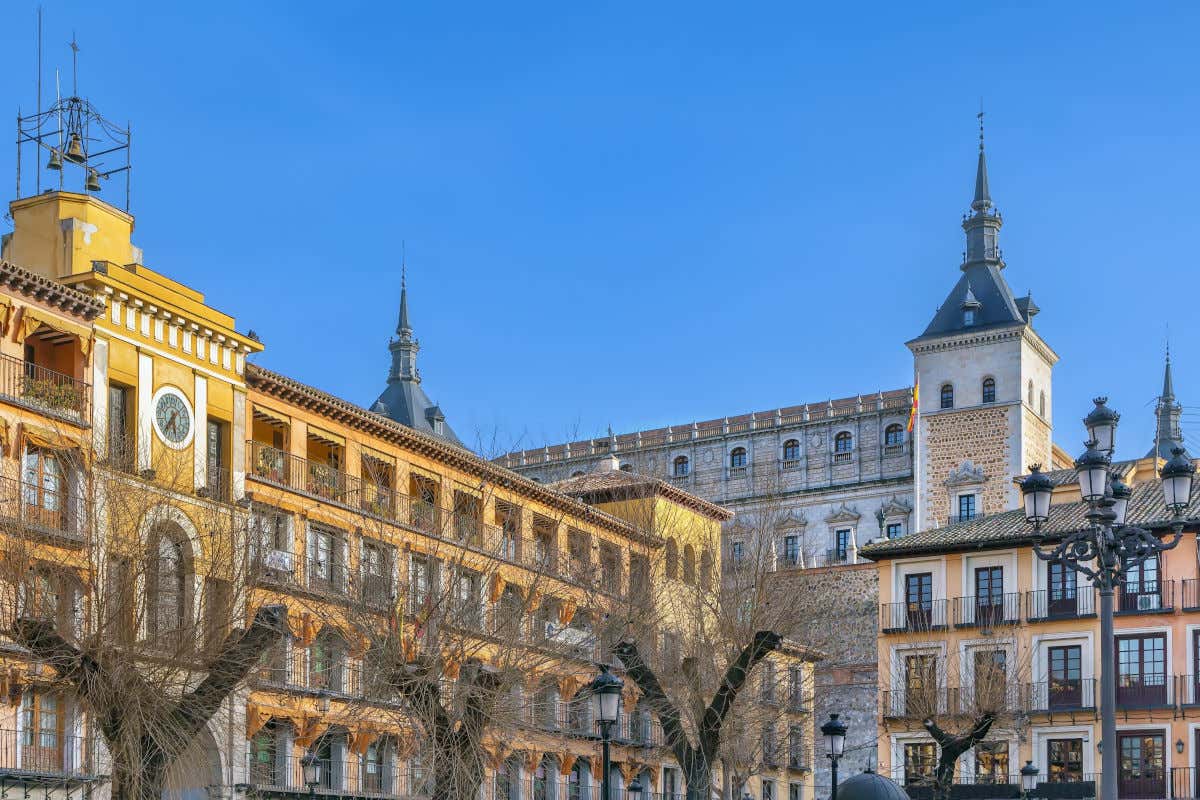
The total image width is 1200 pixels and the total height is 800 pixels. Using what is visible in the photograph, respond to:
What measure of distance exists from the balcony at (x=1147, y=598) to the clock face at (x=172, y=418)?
2804 centimetres

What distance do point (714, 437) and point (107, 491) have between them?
Result: 2895 inches

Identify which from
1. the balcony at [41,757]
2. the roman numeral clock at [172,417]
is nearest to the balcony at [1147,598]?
the roman numeral clock at [172,417]

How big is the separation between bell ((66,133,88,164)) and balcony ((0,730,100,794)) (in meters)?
14.5

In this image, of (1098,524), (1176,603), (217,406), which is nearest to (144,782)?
(1098,524)

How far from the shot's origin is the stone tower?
92312mm

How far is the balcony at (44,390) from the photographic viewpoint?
134 feet

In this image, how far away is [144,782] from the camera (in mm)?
26359

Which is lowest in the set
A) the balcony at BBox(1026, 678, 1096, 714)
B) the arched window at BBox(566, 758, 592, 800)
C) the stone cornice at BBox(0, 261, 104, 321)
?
the arched window at BBox(566, 758, 592, 800)

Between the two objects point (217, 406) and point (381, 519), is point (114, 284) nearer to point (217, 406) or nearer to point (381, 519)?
point (217, 406)

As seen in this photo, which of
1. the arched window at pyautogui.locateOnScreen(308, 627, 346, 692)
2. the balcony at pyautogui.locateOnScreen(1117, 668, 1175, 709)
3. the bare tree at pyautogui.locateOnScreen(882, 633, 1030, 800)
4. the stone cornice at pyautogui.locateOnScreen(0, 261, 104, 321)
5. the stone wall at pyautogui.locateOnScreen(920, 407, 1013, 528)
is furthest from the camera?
the stone wall at pyautogui.locateOnScreen(920, 407, 1013, 528)

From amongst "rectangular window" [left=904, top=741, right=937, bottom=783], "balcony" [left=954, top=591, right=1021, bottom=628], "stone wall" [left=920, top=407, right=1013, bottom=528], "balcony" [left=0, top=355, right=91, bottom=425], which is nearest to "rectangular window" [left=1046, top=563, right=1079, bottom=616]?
"balcony" [left=954, top=591, right=1021, bottom=628]

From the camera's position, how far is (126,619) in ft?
93.5

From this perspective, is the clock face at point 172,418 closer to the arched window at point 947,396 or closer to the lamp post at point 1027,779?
the lamp post at point 1027,779

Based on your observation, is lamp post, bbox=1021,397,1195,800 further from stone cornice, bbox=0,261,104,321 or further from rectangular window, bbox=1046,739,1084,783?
rectangular window, bbox=1046,739,1084,783
